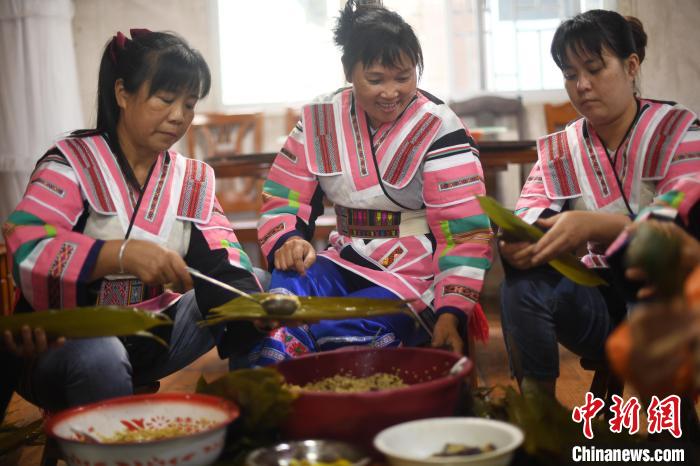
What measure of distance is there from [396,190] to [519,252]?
0.52 meters

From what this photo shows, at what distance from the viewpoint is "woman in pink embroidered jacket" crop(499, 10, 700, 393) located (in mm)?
1884

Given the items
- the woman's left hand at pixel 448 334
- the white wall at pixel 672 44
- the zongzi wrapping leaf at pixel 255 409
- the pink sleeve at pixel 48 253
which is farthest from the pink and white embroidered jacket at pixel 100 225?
the white wall at pixel 672 44

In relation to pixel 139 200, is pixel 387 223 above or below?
below

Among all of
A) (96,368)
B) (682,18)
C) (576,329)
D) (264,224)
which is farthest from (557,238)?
(682,18)

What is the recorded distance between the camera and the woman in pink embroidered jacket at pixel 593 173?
1884 millimetres

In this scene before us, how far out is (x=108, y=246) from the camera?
5.80 feet

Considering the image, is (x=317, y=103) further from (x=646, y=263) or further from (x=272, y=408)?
(x=646, y=263)

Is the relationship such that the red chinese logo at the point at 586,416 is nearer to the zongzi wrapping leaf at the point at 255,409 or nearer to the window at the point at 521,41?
the zongzi wrapping leaf at the point at 255,409

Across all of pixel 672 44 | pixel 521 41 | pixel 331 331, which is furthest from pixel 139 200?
pixel 672 44

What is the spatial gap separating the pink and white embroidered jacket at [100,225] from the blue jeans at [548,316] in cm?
65

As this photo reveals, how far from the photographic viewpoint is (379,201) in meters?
2.12

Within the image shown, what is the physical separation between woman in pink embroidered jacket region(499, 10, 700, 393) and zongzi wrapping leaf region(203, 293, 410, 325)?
342 mm

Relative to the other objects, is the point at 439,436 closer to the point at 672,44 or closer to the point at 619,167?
the point at 619,167

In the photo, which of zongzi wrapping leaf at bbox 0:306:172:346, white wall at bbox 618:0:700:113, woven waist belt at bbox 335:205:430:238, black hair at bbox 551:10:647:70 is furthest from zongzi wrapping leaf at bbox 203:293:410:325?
white wall at bbox 618:0:700:113
